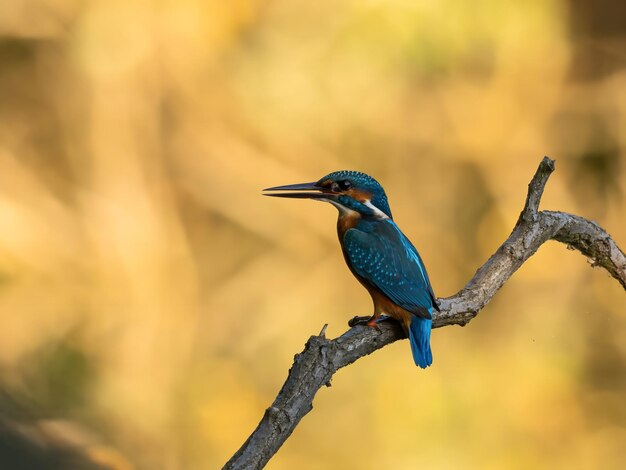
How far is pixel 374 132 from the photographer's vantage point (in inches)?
195

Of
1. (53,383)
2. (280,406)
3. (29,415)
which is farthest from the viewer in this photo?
(53,383)

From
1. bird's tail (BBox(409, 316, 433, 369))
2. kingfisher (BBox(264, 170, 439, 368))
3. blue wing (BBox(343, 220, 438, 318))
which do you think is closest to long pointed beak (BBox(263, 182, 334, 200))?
kingfisher (BBox(264, 170, 439, 368))

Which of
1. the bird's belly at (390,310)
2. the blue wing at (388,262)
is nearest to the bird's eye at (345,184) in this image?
the blue wing at (388,262)

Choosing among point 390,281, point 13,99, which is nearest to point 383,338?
point 390,281

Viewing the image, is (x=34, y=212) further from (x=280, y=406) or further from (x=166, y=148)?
(x=280, y=406)

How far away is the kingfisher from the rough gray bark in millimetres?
61

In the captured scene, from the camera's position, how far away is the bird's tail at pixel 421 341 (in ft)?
8.00

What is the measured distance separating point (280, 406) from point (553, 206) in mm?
3240

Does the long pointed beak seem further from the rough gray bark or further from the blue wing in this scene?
the rough gray bark

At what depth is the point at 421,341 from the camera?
2.45 metres

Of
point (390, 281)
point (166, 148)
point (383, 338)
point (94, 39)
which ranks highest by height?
point (94, 39)

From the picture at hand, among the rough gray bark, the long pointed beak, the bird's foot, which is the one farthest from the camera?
the long pointed beak

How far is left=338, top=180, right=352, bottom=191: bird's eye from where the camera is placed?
101 inches

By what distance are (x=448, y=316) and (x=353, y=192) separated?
396 mm
